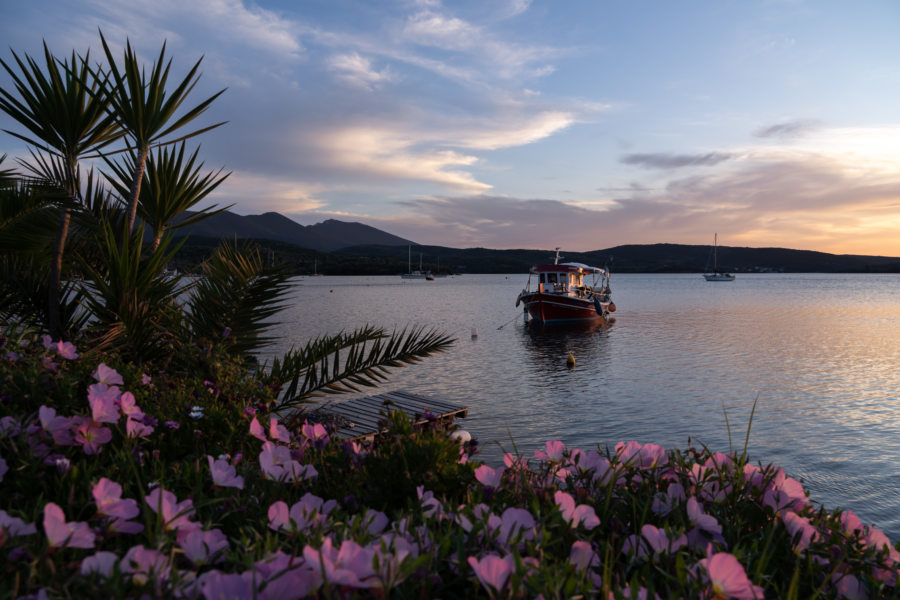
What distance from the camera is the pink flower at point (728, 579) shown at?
3.69 feet

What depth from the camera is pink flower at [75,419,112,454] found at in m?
1.98

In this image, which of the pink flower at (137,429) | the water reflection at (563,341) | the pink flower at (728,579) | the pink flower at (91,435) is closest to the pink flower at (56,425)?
the pink flower at (91,435)

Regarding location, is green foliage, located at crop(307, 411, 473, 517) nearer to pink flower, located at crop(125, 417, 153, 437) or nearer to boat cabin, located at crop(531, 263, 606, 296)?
pink flower, located at crop(125, 417, 153, 437)

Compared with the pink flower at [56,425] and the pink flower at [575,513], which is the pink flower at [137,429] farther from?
the pink flower at [575,513]

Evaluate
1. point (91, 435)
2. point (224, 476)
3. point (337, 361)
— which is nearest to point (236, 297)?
point (337, 361)

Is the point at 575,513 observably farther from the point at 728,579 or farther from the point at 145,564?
the point at 145,564

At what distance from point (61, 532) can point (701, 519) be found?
1.65 metres

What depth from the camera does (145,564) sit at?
43.1 inches

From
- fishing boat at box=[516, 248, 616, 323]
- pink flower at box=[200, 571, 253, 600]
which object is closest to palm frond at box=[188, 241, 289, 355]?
pink flower at box=[200, 571, 253, 600]

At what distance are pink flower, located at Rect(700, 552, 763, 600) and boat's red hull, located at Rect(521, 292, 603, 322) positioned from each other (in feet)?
125

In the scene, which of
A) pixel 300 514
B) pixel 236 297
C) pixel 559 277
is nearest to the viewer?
pixel 300 514

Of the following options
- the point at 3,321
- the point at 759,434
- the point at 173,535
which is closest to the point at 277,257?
the point at 3,321

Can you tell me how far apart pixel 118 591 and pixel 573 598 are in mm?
871

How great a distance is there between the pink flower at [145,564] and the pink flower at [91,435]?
1.07 metres
